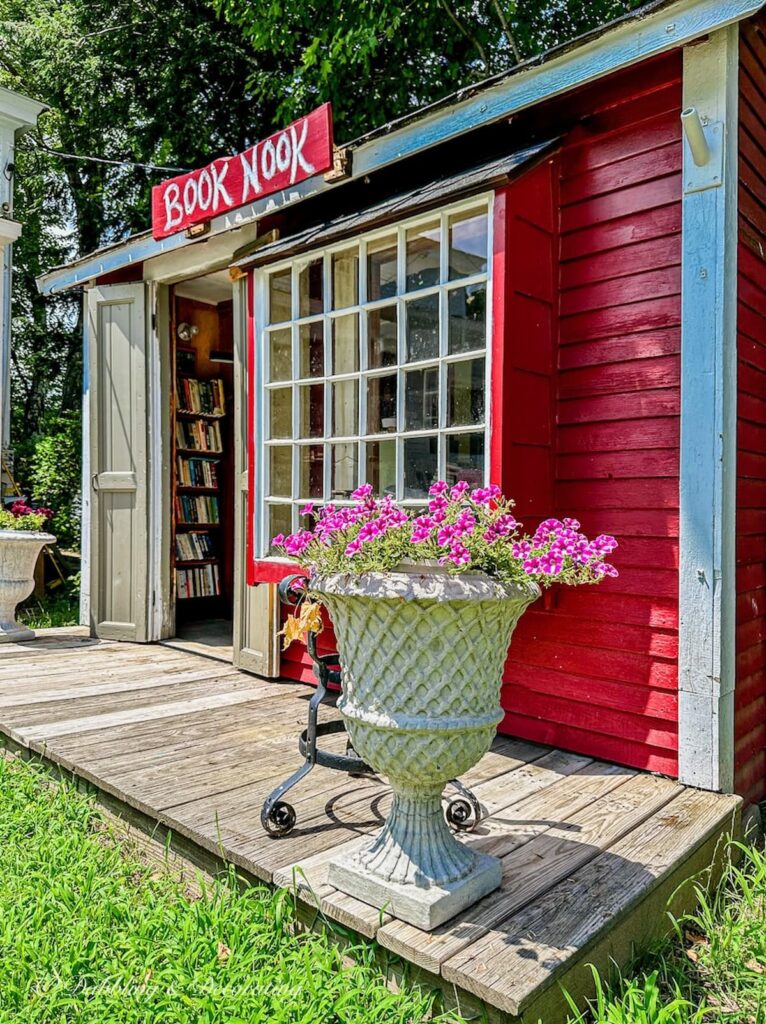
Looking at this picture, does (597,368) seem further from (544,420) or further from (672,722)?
(672,722)

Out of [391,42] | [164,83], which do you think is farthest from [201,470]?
[164,83]

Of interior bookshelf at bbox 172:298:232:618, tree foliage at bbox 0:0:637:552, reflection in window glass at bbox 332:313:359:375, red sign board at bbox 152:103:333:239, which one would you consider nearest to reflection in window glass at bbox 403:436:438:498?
reflection in window glass at bbox 332:313:359:375

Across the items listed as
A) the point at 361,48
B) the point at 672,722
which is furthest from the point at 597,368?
the point at 361,48

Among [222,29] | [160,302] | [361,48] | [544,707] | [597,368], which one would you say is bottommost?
[544,707]

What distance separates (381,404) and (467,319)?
1.71ft

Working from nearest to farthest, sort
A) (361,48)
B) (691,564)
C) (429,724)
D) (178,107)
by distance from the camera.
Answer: (429,724) → (691,564) → (361,48) → (178,107)

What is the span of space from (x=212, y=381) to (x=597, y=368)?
12.2ft

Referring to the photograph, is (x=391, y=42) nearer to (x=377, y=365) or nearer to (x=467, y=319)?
(x=377, y=365)

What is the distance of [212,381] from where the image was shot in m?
5.71

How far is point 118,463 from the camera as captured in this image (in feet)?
15.6

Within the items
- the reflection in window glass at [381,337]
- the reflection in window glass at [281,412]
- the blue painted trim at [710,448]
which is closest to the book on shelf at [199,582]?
the reflection in window glass at [281,412]

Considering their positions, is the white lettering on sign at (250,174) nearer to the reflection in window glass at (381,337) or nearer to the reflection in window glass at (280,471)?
the reflection in window glass at (381,337)

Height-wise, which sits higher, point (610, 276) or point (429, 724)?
point (610, 276)

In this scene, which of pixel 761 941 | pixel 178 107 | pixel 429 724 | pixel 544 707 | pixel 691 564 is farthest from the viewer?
pixel 178 107
